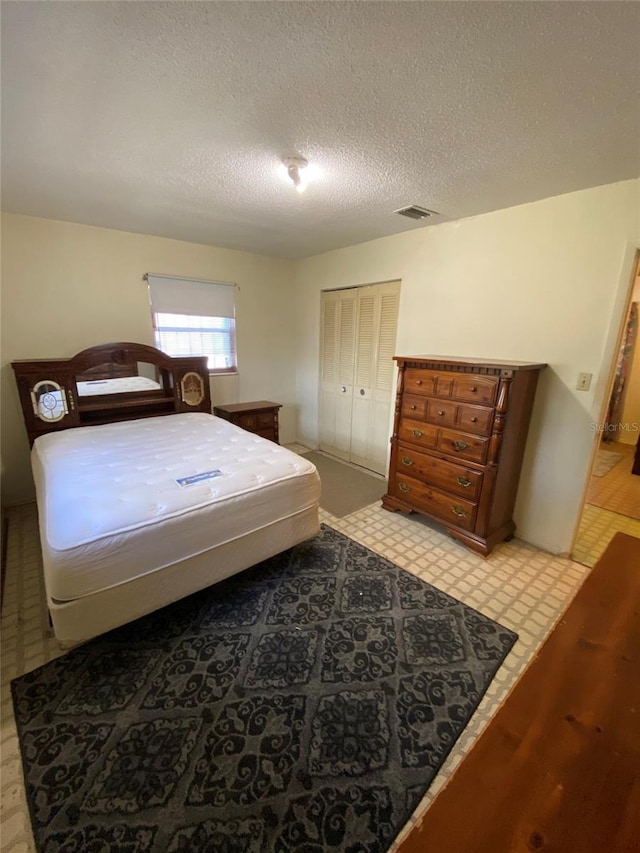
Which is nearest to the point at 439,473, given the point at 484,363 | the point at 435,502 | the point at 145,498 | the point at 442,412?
the point at 435,502

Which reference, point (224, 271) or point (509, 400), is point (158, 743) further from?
point (224, 271)

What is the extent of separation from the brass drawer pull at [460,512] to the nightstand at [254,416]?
2.13 metres

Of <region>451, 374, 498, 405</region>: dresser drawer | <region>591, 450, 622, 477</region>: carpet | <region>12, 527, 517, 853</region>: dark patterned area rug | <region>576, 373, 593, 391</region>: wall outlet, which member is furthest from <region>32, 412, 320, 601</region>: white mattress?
<region>591, 450, 622, 477</region>: carpet

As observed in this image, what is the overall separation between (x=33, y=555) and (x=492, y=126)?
3511 millimetres

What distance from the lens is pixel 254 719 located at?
1.36 metres

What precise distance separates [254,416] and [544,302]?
2778mm

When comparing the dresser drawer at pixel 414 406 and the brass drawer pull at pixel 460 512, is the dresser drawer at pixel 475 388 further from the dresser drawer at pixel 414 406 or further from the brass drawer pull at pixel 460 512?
the brass drawer pull at pixel 460 512

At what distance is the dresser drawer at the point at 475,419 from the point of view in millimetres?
2230

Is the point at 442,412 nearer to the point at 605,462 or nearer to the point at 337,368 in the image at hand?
the point at 337,368

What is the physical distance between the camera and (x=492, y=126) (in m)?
1.44

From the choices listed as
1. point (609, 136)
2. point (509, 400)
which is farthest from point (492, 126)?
point (509, 400)

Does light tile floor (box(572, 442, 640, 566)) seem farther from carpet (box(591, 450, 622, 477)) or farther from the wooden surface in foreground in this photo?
the wooden surface in foreground

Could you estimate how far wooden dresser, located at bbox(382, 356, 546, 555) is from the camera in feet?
7.24

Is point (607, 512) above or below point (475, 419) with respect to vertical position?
below
